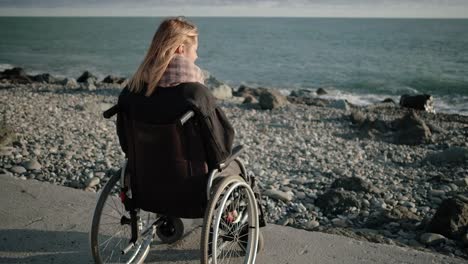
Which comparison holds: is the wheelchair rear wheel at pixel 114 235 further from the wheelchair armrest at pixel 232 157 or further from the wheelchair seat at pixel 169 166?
the wheelchair armrest at pixel 232 157

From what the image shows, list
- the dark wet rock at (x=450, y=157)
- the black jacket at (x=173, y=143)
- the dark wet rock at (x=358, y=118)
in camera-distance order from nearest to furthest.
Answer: the black jacket at (x=173, y=143), the dark wet rock at (x=450, y=157), the dark wet rock at (x=358, y=118)

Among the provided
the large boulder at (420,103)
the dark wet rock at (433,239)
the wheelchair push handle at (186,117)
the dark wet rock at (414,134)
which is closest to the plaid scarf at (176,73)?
the wheelchair push handle at (186,117)

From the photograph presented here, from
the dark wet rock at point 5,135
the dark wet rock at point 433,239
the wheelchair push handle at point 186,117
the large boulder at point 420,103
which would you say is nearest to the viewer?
the wheelchair push handle at point 186,117

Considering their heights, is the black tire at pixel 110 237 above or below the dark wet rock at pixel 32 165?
above

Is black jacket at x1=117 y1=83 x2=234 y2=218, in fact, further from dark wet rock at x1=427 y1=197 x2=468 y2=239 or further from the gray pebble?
the gray pebble

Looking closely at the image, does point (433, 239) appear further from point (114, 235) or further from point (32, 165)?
point (32, 165)

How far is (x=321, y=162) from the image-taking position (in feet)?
24.3

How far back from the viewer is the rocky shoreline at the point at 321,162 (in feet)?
14.6

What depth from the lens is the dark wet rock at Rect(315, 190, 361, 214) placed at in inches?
193

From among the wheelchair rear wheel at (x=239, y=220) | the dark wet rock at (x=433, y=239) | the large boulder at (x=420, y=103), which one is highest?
the wheelchair rear wheel at (x=239, y=220)

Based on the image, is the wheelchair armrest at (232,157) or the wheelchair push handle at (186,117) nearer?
the wheelchair push handle at (186,117)

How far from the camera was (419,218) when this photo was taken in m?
4.67

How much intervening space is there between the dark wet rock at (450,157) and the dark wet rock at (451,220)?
152 inches

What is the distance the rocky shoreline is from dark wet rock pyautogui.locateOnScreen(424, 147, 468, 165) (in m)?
0.02
